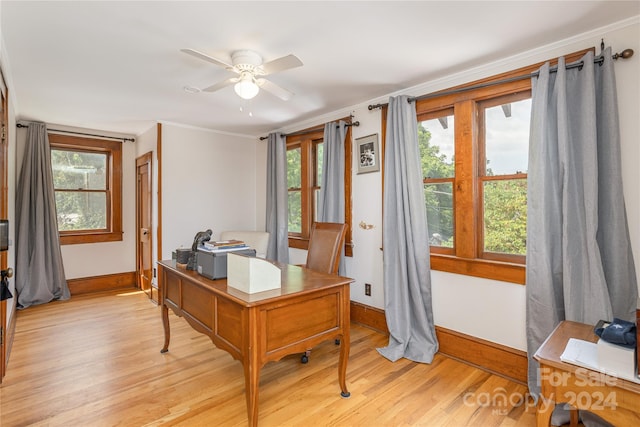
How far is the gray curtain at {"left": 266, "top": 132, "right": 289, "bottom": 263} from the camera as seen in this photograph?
13.5 feet

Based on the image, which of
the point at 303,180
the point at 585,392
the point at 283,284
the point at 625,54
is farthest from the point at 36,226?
the point at 625,54

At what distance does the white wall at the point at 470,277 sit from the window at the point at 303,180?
0.17 meters

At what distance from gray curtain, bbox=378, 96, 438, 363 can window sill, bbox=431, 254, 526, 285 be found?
0.39ft

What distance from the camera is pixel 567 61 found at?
2068mm

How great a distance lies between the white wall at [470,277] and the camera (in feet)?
6.12

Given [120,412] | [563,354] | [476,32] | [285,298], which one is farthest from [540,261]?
[120,412]

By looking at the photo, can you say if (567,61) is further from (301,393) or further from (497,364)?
(301,393)

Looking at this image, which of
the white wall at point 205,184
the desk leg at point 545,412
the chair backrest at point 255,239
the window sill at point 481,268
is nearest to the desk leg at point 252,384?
the desk leg at point 545,412

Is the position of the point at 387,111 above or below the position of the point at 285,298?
above

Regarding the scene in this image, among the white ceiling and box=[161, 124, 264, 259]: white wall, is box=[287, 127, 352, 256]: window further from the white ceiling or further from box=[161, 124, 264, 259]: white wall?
the white ceiling

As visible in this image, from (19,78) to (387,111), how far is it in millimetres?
3190

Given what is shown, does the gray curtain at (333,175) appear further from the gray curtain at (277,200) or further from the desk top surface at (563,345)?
the desk top surface at (563,345)

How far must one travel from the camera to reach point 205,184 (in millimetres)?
4379

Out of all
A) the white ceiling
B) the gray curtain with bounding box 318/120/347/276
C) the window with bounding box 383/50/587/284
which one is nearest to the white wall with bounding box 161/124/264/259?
the white ceiling
